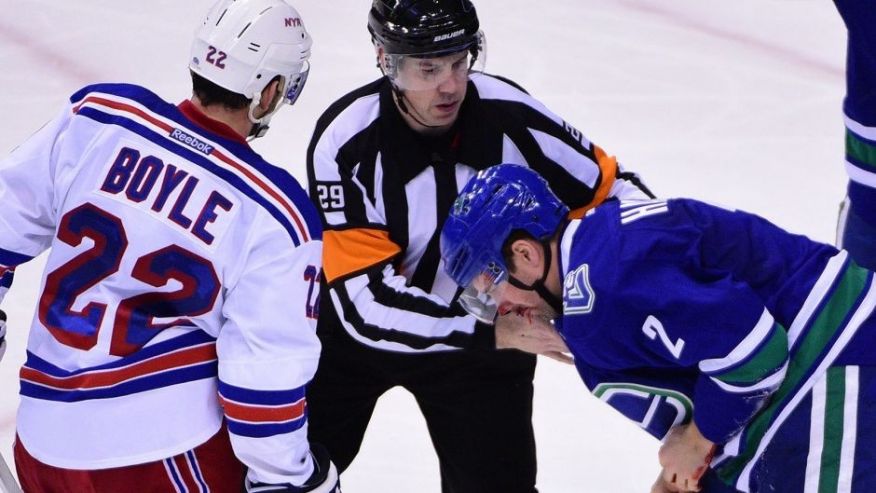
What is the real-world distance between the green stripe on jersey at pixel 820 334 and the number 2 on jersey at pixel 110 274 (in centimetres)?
92

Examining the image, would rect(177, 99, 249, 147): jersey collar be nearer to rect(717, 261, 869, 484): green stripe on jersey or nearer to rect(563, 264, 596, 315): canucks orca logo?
rect(563, 264, 596, 315): canucks orca logo

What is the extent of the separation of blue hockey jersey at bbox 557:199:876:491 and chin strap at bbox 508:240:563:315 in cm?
3

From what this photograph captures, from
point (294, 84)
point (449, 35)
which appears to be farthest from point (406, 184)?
point (294, 84)

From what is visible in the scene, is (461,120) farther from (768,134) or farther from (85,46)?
(85,46)

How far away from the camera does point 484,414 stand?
2.78 meters

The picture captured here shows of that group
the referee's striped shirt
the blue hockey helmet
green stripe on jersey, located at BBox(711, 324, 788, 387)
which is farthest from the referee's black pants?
green stripe on jersey, located at BBox(711, 324, 788, 387)

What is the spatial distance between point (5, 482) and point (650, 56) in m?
3.44

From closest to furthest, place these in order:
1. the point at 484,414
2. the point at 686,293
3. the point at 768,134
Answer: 1. the point at 686,293
2. the point at 484,414
3. the point at 768,134

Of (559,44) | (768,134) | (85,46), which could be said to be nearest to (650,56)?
(559,44)

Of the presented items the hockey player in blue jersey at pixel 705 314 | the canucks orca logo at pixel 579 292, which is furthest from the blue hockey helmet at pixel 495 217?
the canucks orca logo at pixel 579 292

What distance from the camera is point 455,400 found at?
2.78m

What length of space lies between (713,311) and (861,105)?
0.48 metres

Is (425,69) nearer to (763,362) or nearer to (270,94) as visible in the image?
(270,94)

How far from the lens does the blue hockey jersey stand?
197 centimetres
